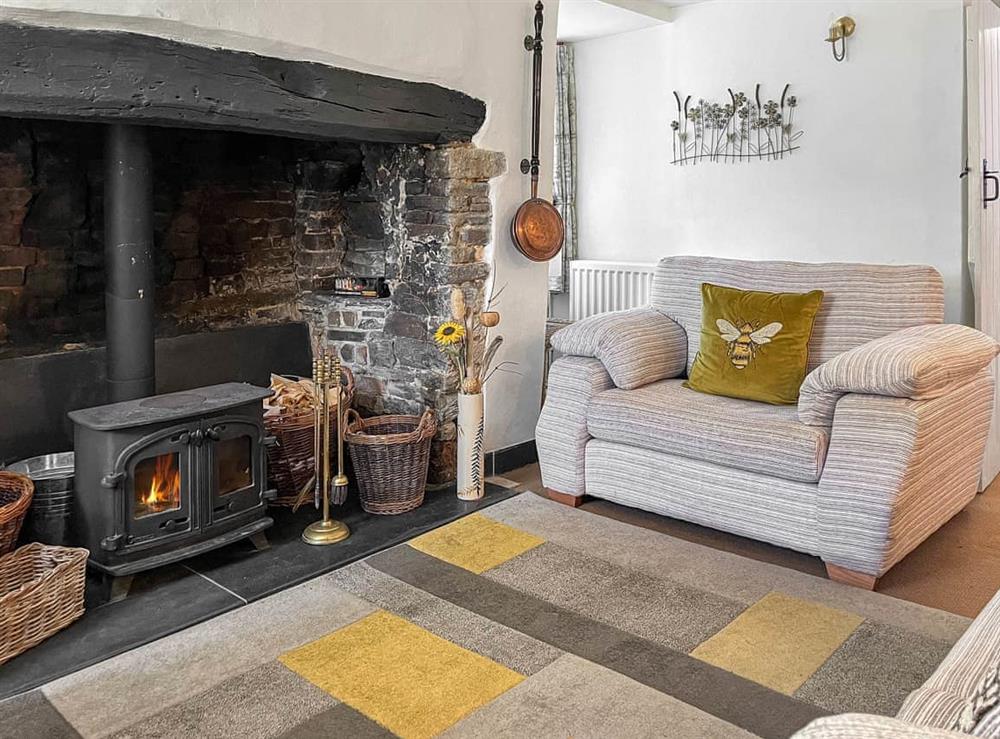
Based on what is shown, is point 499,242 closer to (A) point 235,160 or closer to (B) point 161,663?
(A) point 235,160

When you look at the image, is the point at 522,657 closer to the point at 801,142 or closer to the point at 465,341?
the point at 465,341

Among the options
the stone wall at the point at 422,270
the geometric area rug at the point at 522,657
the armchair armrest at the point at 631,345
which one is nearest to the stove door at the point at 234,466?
the geometric area rug at the point at 522,657

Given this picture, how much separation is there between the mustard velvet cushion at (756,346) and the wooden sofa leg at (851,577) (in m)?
0.65

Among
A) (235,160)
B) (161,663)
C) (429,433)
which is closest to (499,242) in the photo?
(429,433)

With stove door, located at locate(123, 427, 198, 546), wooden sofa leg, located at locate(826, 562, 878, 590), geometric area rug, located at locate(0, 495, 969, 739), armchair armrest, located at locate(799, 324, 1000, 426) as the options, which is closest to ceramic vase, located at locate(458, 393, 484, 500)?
geometric area rug, located at locate(0, 495, 969, 739)

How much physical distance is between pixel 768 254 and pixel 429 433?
2.56 m

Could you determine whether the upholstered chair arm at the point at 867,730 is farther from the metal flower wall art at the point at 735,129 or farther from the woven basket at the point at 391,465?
the metal flower wall art at the point at 735,129

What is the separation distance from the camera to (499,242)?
374cm

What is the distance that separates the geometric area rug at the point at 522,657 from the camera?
204cm

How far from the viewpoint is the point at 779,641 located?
241 centimetres

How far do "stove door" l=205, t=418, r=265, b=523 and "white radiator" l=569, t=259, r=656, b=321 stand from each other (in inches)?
125

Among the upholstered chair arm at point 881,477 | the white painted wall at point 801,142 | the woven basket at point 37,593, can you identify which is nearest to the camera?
the woven basket at point 37,593

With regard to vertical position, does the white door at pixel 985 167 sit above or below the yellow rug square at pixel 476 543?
above

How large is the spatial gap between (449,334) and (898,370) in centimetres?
161
